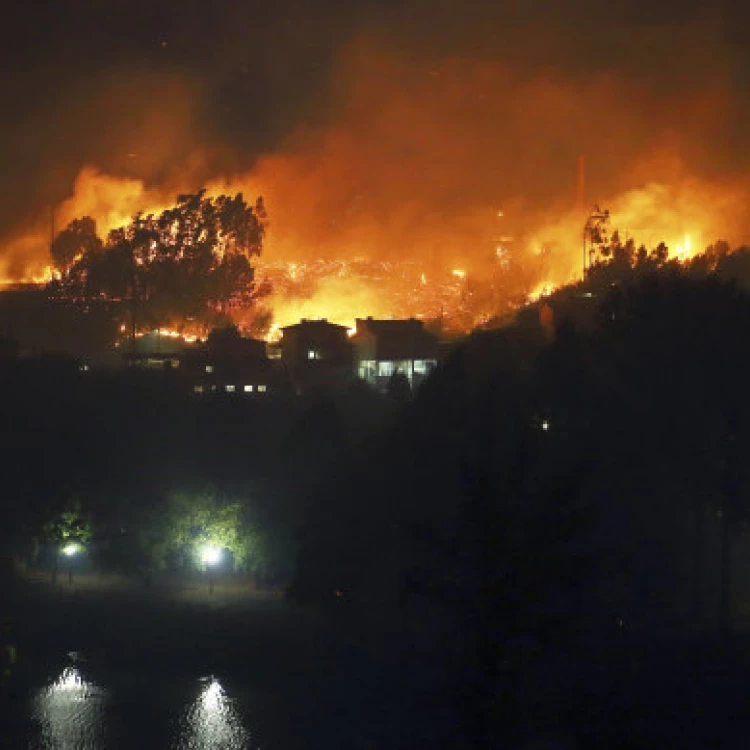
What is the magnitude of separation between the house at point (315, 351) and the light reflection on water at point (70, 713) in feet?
49.6

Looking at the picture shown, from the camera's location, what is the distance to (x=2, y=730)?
10.5 metres

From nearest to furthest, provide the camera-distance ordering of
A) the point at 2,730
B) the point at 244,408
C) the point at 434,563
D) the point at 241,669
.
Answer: the point at 434,563, the point at 2,730, the point at 241,669, the point at 244,408

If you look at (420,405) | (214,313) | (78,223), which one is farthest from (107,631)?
(78,223)

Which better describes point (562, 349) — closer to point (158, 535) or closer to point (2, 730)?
point (158, 535)

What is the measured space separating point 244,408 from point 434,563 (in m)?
10.6

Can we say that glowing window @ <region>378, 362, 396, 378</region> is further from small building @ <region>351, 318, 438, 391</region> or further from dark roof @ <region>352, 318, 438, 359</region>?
dark roof @ <region>352, 318, 438, 359</region>

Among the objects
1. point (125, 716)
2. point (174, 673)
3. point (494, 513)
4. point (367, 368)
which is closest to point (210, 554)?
point (174, 673)

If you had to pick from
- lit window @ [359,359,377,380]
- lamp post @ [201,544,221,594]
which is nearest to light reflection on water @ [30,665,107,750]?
lamp post @ [201,544,221,594]

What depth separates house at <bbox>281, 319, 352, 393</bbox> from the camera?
1058 inches

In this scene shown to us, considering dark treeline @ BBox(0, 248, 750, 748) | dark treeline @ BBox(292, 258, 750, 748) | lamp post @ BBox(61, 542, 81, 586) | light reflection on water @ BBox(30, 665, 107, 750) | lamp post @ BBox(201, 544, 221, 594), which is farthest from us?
lamp post @ BBox(61, 542, 81, 586)

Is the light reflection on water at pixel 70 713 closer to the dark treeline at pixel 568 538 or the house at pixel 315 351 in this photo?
the dark treeline at pixel 568 538

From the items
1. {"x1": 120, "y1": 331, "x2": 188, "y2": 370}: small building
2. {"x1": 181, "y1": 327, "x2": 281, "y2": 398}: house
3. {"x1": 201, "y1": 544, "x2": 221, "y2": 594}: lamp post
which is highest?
{"x1": 120, "y1": 331, "x2": 188, "y2": 370}: small building

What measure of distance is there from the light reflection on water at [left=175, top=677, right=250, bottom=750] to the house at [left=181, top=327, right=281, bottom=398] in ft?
A: 43.4

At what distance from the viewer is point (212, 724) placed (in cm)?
1081
